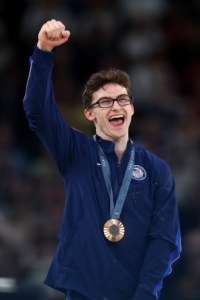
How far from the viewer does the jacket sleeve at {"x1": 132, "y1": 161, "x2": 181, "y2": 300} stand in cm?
487

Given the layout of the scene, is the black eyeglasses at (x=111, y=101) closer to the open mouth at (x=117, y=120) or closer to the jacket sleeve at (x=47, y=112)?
the open mouth at (x=117, y=120)

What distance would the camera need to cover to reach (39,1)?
32.9 ft

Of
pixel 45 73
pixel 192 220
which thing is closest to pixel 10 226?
pixel 192 220

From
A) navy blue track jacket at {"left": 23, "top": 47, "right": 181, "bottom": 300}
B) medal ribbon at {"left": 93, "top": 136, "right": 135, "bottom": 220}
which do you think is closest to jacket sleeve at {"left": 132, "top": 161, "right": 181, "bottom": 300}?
navy blue track jacket at {"left": 23, "top": 47, "right": 181, "bottom": 300}

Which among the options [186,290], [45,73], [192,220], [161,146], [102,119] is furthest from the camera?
[161,146]

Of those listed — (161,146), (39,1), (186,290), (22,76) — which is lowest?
(186,290)

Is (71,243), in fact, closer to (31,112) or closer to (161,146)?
(31,112)

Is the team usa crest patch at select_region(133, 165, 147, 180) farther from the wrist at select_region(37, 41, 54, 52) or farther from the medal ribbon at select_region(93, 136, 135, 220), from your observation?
the wrist at select_region(37, 41, 54, 52)

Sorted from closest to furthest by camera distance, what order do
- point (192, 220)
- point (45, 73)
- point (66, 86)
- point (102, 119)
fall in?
point (45, 73) → point (102, 119) → point (192, 220) → point (66, 86)

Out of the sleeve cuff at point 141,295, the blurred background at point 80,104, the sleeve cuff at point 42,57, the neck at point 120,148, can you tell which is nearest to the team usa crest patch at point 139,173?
the neck at point 120,148

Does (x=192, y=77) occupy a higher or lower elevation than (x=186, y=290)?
higher

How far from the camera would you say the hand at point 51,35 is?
15.4ft

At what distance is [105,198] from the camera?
4973 millimetres

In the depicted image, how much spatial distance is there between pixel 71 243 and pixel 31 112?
2.47 feet
